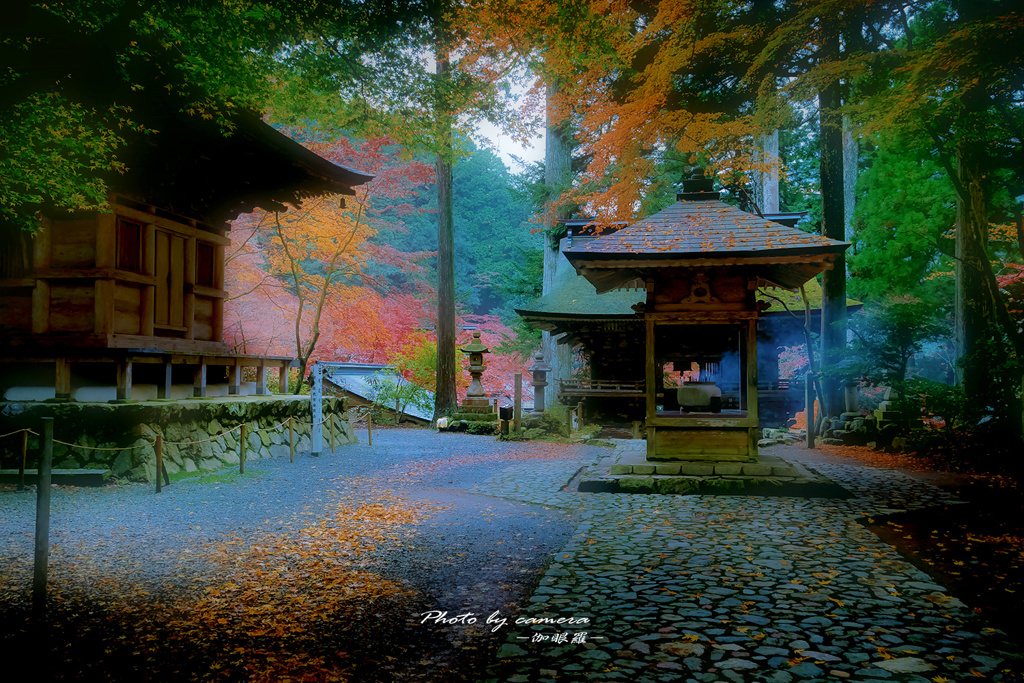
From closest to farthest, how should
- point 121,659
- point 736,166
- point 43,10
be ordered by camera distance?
point 121,659 < point 43,10 < point 736,166

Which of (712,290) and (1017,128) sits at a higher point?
(1017,128)

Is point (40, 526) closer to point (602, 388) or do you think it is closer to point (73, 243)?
point (73, 243)

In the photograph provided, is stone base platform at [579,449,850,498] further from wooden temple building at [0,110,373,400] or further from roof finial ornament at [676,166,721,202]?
wooden temple building at [0,110,373,400]

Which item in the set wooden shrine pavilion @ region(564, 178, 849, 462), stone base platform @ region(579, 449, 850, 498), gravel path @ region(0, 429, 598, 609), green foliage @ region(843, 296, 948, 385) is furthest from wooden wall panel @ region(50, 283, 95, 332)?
green foliage @ region(843, 296, 948, 385)

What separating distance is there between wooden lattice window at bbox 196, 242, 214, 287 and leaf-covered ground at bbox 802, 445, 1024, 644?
1061 cm

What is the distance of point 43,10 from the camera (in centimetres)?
530

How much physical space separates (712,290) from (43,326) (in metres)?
9.45

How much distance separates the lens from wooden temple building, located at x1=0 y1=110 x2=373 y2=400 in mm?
8242

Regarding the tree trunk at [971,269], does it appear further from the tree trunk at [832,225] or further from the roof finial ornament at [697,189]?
the roof finial ornament at [697,189]

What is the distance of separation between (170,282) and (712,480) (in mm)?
8837

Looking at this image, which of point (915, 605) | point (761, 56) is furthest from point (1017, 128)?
point (915, 605)

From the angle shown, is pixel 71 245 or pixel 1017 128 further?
pixel 1017 128

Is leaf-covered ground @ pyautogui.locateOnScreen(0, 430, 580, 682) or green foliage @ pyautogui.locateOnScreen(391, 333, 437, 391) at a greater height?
green foliage @ pyautogui.locateOnScreen(391, 333, 437, 391)

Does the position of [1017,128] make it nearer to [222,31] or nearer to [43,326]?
[222,31]
